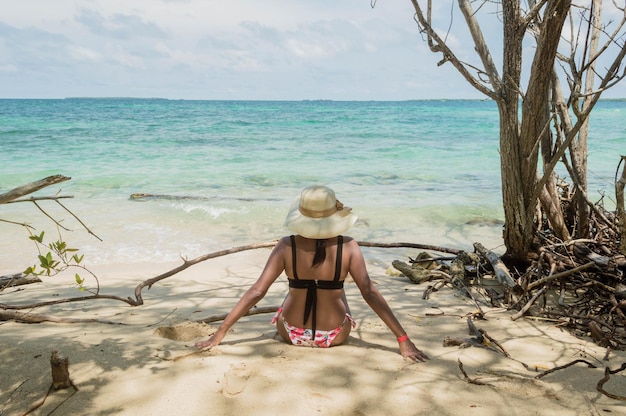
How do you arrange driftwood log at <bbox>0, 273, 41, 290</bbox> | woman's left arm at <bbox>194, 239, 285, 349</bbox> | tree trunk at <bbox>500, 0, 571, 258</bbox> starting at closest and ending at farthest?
1. woman's left arm at <bbox>194, 239, 285, 349</bbox>
2. tree trunk at <bbox>500, 0, 571, 258</bbox>
3. driftwood log at <bbox>0, 273, 41, 290</bbox>

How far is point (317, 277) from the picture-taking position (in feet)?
9.83

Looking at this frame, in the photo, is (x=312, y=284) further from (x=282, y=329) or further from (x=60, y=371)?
(x=60, y=371)

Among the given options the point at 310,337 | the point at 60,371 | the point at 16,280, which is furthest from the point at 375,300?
the point at 16,280

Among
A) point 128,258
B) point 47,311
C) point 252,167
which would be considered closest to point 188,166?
point 252,167

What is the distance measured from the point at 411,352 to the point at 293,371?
0.69 metres

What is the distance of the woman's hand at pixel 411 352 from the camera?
9.53 ft

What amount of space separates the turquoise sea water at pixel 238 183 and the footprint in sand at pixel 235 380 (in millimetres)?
3645

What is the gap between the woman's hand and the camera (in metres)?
2.91

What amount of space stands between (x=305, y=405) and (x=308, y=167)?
13.4 m

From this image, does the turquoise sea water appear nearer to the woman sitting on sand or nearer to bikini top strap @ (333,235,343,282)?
the woman sitting on sand

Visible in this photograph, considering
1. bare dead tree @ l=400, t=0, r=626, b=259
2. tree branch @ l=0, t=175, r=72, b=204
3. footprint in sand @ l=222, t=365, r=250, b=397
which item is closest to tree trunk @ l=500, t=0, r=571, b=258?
bare dead tree @ l=400, t=0, r=626, b=259

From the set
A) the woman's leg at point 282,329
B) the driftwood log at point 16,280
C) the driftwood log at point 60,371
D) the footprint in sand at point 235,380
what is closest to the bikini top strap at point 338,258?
the woman's leg at point 282,329

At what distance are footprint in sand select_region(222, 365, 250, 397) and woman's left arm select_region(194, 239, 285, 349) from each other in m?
0.31

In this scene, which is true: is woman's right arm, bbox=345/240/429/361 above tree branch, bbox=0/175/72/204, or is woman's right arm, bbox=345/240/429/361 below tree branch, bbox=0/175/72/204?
below
